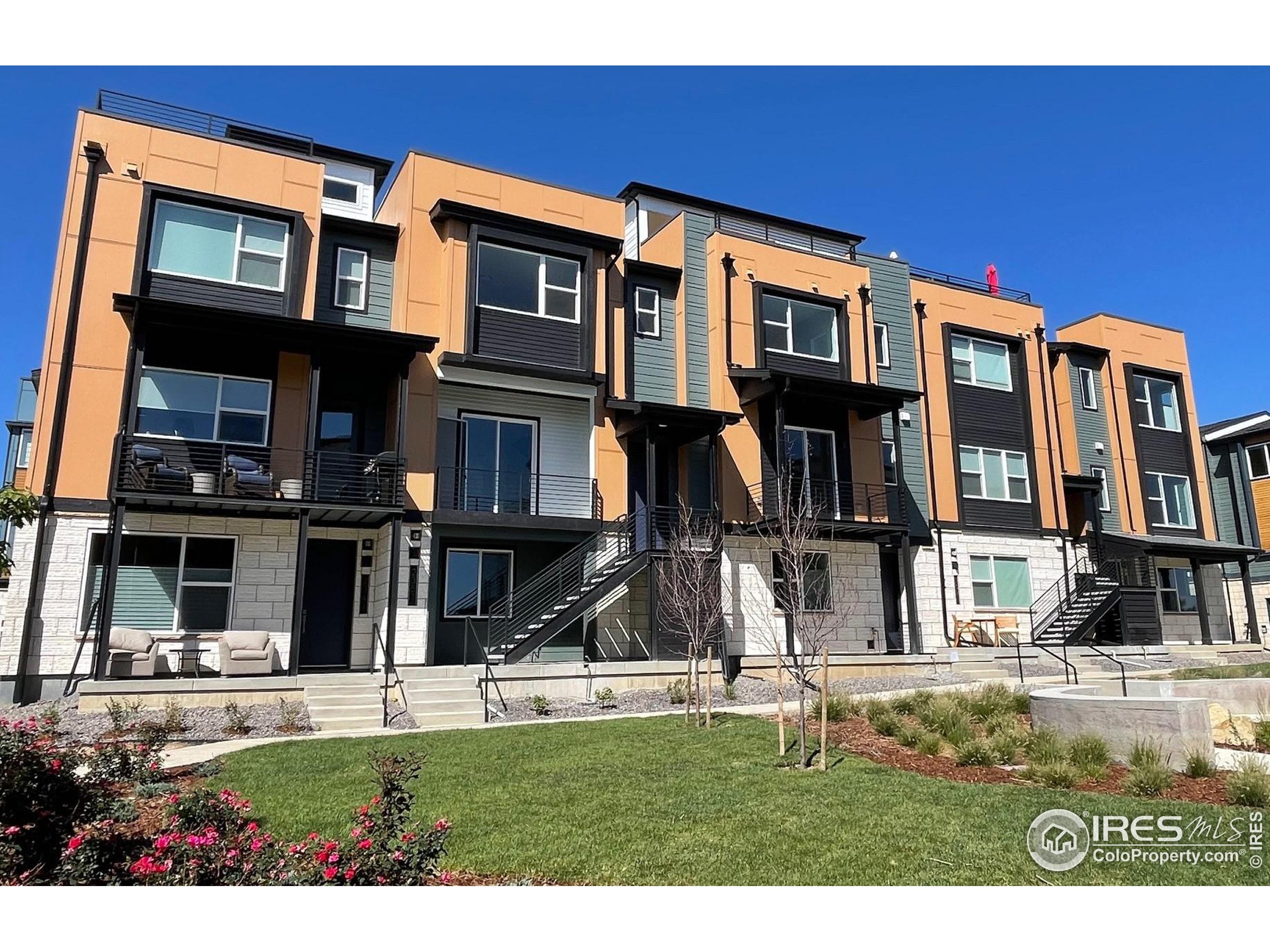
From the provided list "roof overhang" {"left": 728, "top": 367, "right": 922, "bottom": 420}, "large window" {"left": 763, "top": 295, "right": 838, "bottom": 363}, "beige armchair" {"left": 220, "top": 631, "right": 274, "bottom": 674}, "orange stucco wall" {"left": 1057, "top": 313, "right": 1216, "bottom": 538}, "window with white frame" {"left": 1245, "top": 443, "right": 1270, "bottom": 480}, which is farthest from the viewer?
"window with white frame" {"left": 1245, "top": 443, "right": 1270, "bottom": 480}

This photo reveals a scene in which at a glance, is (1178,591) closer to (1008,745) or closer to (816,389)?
(816,389)

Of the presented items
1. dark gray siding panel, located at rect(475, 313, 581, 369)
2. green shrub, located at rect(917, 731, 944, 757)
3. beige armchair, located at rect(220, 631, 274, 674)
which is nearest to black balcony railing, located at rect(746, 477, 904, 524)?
dark gray siding panel, located at rect(475, 313, 581, 369)

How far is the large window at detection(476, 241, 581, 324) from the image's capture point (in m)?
20.1

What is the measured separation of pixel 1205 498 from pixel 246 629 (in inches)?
1258

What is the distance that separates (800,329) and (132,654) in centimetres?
1797

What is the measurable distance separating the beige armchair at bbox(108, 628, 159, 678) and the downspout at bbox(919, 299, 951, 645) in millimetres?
18361

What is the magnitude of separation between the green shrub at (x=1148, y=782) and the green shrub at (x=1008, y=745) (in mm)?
1625

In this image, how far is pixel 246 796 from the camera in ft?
28.8

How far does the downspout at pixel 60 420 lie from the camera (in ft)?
49.8

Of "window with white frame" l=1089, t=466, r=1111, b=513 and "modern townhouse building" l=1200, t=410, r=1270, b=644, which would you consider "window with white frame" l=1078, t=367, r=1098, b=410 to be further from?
"modern townhouse building" l=1200, t=410, r=1270, b=644

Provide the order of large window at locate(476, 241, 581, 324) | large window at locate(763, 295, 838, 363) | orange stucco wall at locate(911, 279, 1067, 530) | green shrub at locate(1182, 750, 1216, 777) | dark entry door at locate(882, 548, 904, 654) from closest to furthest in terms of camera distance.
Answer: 1. green shrub at locate(1182, 750, 1216, 777)
2. large window at locate(476, 241, 581, 324)
3. large window at locate(763, 295, 838, 363)
4. dark entry door at locate(882, 548, 904, 654)
5. orange stucco wall at locate(911, 279, 1067, 530)

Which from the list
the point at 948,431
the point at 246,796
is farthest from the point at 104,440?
the point at 948,431

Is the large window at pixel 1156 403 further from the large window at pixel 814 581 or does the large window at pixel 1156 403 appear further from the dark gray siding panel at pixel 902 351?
the large window at pixel 814 581

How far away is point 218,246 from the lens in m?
18.0
